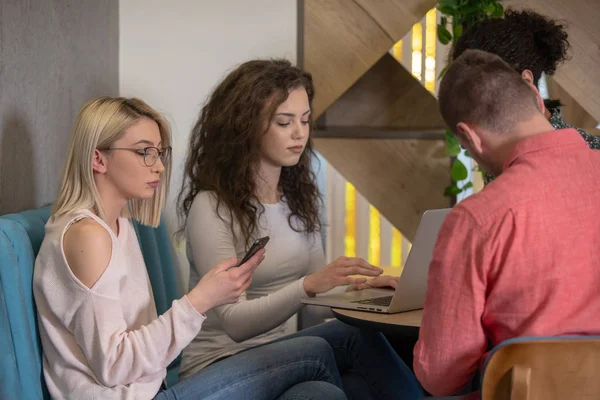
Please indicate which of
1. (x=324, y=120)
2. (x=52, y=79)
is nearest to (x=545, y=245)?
(x=52, y=79)

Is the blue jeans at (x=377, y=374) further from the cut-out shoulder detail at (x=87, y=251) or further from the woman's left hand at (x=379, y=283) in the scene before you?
the cut-out shoulder detail at (x=87, y=251)

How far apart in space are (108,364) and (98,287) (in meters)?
0.16

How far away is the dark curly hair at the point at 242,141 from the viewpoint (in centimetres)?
232

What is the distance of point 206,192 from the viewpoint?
2.29 m

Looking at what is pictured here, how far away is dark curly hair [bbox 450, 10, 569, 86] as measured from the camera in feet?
7.24

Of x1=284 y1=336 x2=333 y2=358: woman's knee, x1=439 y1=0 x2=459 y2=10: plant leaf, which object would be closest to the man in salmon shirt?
x1=284 y1=336 x2=333 y2=358: woman's knee

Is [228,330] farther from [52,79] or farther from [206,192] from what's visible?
[52,79]

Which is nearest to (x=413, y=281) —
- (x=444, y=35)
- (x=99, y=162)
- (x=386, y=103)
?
(x=99, y=162)

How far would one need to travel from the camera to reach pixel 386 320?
5.96 feet

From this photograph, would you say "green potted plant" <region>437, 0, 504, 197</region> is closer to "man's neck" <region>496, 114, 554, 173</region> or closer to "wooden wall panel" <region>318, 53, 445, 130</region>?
"wooden wall panel" <region>318, 53, 445, 130</region>

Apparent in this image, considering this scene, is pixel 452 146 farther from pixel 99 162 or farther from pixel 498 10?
pixel 99 162

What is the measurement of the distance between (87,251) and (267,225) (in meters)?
0.82

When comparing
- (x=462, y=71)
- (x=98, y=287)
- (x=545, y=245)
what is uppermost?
(x=462, y=71)

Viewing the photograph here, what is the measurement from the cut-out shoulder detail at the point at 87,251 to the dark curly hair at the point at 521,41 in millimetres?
1139
